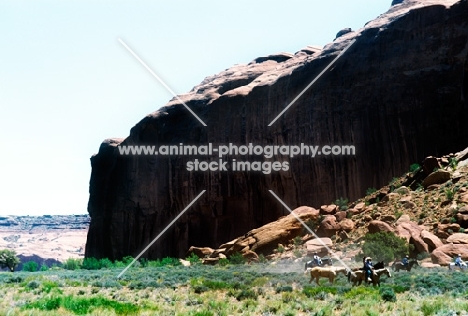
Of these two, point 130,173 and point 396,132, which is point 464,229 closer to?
point 396,132

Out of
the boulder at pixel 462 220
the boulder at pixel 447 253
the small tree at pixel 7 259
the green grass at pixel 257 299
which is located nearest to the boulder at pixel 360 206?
the boulder at pixel 462 220

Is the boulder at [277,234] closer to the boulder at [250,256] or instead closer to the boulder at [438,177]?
the boulder at [250,256]

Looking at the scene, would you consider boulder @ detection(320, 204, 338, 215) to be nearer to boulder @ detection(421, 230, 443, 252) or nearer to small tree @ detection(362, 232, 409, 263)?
small tree @ detection(362, 232, 409, 263)

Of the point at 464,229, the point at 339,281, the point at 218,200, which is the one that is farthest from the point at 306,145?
the point at 339,281

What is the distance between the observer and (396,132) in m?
57.1

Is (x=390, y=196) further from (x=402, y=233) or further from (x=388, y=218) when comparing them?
(x=402, y=233)

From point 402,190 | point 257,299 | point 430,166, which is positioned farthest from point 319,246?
point 257,299

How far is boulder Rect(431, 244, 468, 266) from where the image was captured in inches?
1150

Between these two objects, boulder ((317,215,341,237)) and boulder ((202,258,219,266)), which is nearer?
boulder ((317,215,341,237))

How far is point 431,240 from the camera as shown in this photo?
32.8 meters

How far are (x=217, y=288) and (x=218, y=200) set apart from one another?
47.7m

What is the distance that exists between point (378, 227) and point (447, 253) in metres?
7.50

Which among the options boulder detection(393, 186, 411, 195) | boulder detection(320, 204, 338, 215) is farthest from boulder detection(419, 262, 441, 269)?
boulder detection(320, 204, 338, 215)

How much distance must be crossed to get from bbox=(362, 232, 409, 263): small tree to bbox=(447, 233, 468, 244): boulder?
9.16 feet
